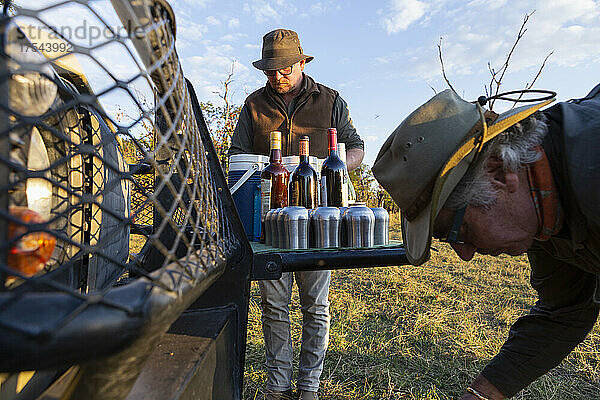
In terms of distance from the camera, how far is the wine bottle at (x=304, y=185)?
5.96 feet

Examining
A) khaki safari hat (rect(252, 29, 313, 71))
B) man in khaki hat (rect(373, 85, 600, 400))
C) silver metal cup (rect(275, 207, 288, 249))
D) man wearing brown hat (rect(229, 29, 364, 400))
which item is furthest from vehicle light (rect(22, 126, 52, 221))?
→ khaki safari hat (rect(252, 29, 313, 71))

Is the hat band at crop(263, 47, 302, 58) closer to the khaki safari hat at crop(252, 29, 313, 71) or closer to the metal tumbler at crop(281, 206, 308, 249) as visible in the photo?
the khaki safari hat at crop(252, 29, 313, 71)

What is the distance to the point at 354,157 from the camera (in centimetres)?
255

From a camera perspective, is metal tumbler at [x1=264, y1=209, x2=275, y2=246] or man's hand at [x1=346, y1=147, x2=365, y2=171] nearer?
metal tumbler at [x1=264, y1=209, x2=275, y2=246]

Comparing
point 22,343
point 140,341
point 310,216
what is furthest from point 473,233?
point 22,343

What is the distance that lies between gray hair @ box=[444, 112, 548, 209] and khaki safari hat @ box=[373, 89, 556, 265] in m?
0.04

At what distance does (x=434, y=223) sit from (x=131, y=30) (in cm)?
96

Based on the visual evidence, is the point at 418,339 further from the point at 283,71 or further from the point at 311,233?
the point at 283,71

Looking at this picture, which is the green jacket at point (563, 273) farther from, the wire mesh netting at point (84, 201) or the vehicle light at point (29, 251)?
the vehicle light at point (29, 251)

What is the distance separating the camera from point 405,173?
1187mm

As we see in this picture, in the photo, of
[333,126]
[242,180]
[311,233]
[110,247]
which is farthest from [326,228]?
[333,126]

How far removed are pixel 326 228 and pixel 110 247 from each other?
29.5 inches

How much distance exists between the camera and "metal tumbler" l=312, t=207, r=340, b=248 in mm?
1525

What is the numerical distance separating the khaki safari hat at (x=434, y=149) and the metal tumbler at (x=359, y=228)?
0.29 meters
